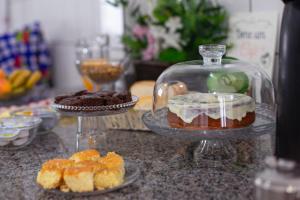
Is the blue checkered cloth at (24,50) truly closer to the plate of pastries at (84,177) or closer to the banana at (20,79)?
the banana at (20,79)

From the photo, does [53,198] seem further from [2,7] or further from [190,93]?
[2,7]

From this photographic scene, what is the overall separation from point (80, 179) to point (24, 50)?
1.35 m

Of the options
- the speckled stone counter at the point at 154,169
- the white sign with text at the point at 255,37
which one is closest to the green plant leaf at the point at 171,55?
the white sign with text at the point at 255,37

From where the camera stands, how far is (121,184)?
26.3 inches

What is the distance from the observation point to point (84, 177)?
2.08 feet

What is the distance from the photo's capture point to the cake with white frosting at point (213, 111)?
0.77m

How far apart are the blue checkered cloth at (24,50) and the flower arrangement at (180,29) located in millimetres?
647

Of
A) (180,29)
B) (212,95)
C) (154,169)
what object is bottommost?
(154,169)

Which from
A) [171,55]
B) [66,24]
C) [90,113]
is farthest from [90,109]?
[66,24]

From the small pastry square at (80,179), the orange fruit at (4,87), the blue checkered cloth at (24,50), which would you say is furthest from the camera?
the blue checkered cloth at (24,50)

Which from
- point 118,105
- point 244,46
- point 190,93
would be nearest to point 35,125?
point 118,105

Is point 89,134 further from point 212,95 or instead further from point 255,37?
point 255,37

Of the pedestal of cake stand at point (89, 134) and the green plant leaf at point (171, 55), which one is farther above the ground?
the green plant leaf at point (171, 55)

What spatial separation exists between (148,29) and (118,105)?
1.89ft
